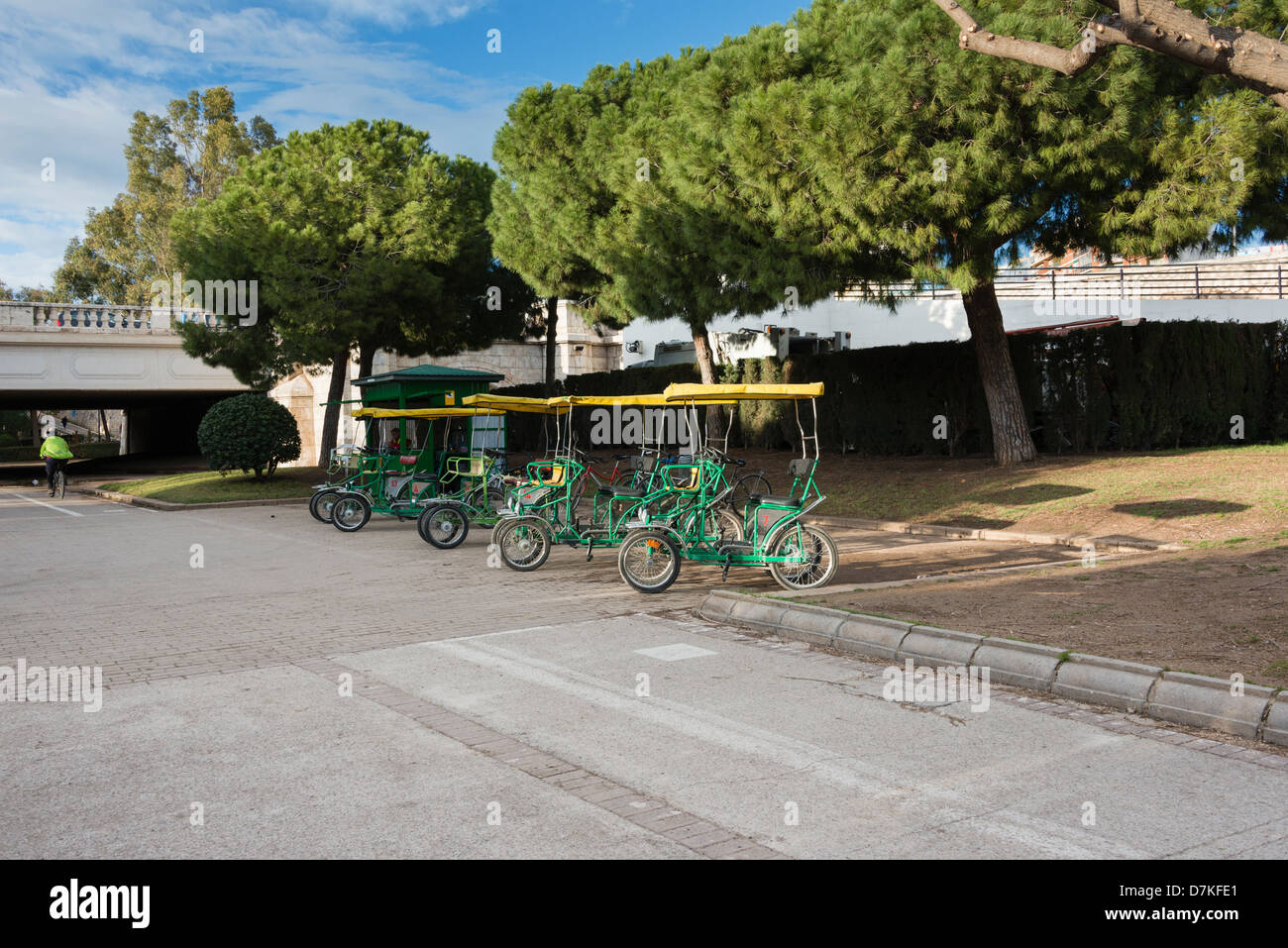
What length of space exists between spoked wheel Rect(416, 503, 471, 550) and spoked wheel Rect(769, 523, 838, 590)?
19.2 ft

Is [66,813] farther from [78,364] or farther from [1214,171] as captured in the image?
[78,364]

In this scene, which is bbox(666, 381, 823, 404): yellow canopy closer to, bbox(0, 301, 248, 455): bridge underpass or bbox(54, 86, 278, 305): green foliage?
bbox(0, 301, 248, 455): bridge underpass

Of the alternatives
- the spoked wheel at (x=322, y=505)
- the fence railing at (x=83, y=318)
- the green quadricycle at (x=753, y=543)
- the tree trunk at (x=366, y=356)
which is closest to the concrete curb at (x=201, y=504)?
the spoked wheel at (x=322, y=505)

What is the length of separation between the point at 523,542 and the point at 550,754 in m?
7.24

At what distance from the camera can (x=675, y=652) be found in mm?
8023

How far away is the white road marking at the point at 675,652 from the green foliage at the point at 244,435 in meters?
20.3

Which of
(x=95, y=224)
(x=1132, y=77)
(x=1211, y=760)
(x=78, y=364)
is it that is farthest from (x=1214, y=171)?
(x=95, y=224)

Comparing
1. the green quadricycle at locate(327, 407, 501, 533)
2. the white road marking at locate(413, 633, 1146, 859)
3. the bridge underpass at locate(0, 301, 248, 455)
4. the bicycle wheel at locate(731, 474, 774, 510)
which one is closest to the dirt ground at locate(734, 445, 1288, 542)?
the bicycle wheel at locate(731, 474, 774, 510)

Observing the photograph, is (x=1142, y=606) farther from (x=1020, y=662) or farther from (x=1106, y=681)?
(x=1106, y=681)

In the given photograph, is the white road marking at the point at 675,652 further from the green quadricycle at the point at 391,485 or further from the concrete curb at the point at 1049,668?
the green quadricycle at the point at 391,485

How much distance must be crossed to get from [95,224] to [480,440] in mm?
53110
